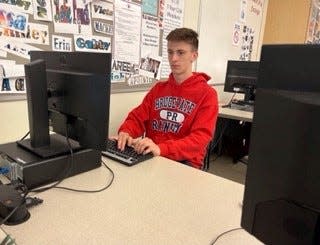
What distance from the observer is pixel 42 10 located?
5.25 ft

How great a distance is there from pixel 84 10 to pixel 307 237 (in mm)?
1724

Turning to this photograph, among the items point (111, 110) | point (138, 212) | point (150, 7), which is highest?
point (150, 7)

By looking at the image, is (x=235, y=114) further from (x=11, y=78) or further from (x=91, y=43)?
(x=11, y=78)

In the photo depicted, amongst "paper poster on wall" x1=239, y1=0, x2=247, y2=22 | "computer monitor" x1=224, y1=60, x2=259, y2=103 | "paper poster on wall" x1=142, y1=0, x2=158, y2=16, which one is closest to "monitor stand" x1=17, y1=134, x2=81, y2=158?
"paper poster on wall" x1=142, y1=0, x2=158, y2=16

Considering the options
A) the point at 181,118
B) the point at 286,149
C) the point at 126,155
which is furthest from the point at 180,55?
the point at 286,149

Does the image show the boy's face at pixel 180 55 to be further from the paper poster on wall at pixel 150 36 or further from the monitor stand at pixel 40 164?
the monitor stand at pixel 40 164

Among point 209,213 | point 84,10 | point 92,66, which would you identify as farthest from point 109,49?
point 209,213

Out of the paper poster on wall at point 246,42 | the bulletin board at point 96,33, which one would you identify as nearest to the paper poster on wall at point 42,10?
the bulletin board at point 96,33

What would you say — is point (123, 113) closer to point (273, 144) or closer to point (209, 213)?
point (209, 213)

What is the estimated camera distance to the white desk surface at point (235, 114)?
2678mm

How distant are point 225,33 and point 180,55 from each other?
69.5 inches

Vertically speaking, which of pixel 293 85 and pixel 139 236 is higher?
pixel 293 85

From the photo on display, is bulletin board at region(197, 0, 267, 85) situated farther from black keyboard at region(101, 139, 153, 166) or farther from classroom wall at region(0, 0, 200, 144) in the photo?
black keyboard at region(101, 139, 153, 166)

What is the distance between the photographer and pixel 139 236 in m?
0.81
